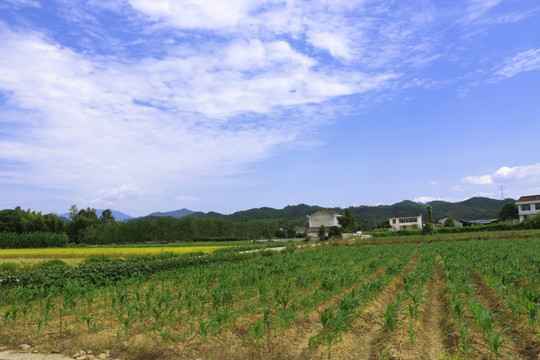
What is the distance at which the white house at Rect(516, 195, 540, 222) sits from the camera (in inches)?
2965

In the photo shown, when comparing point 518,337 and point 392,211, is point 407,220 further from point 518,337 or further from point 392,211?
point 518,337

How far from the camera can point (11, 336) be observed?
7.24 meters

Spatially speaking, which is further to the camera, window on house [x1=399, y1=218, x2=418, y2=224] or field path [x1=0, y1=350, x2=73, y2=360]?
window on house [x1=399, y1=218, x2=418, y2=224]

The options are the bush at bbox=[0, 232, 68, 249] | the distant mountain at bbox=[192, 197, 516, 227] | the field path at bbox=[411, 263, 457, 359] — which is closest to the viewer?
the field path at bbox=[411, 263, 457, 359]

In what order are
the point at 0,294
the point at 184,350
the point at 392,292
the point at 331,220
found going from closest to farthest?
1. the point at 184,350
2. the point at 0,294
3. the point at 392,292
4. the point at 331,220

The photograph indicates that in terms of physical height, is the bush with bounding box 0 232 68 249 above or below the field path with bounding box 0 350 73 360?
above

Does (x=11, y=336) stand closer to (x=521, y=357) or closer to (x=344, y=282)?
(x=344, y=282)

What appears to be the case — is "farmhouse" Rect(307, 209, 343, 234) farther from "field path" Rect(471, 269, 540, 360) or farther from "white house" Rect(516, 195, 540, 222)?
"field path" Rect(471, 269, 540, 360)

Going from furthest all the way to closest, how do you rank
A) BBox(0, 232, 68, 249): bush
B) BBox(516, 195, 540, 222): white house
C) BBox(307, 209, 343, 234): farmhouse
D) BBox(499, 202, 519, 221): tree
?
BBox(307, 209, 343, 234): farmhouse → BBox(499, 202, 519, 221): tree → BBox(516, 195, 540, 222): white house → BBox(0, 232, 68, 249): bush

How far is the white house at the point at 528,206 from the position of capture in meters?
75.3

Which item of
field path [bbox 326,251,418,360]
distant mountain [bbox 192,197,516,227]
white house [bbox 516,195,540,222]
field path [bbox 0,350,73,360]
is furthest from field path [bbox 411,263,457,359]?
distant mountain [bbox 192,197,516,227]

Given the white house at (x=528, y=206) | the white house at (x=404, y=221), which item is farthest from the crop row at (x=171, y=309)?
the white house at (x=404, y=221)

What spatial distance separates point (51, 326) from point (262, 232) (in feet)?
243

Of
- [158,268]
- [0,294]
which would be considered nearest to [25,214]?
[158,268]
